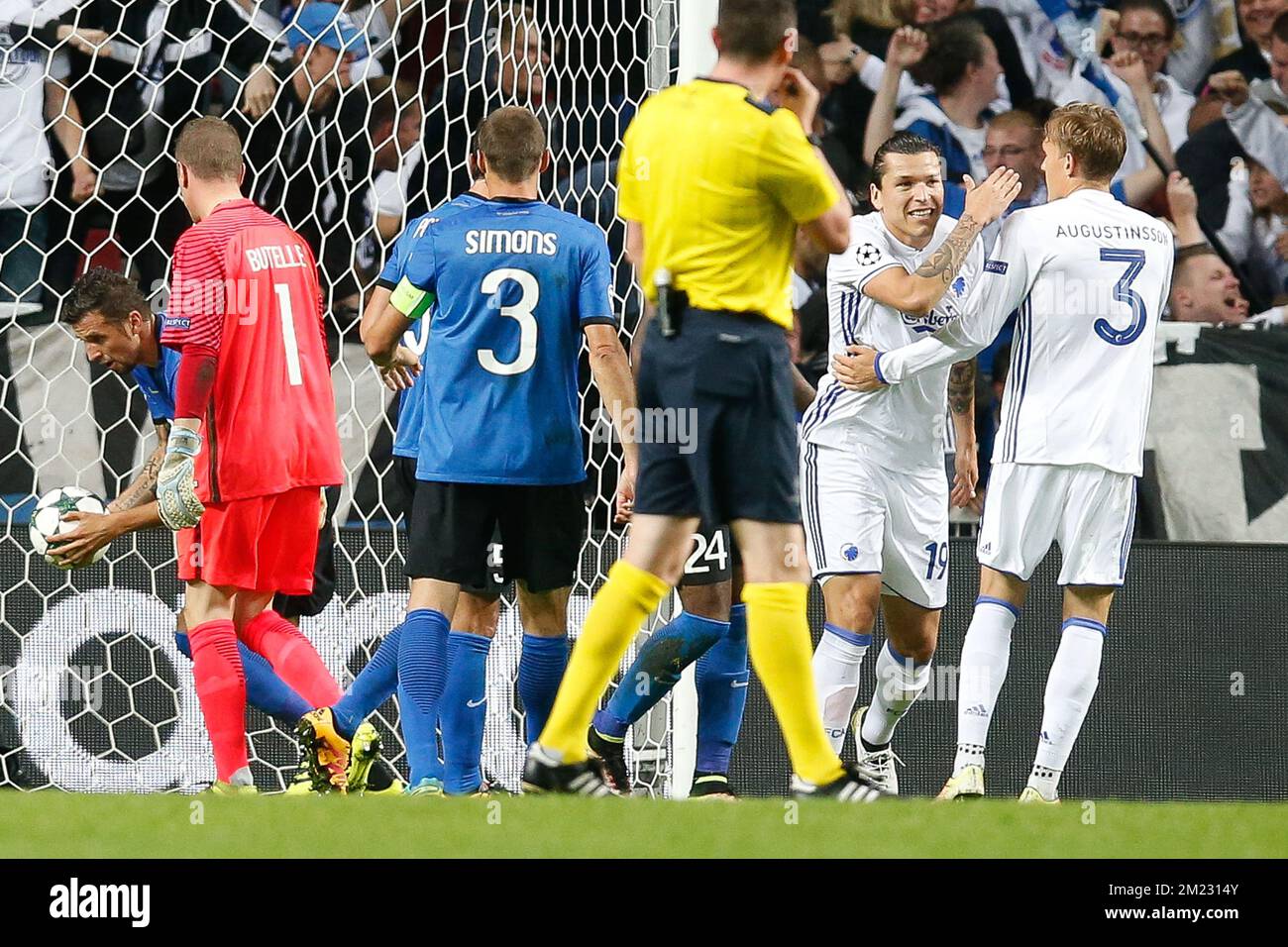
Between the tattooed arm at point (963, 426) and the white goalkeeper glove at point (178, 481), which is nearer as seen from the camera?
the white goalkeeper glove at point (178, 481)

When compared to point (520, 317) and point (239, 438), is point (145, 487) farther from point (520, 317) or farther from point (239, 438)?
point (520, 317)

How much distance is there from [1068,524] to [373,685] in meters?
2.04

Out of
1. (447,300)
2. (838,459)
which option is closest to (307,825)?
(447,300)

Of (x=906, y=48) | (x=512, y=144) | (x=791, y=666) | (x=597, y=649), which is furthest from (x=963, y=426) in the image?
(x=906, y=48)

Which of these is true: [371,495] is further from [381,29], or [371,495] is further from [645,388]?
[645,388]

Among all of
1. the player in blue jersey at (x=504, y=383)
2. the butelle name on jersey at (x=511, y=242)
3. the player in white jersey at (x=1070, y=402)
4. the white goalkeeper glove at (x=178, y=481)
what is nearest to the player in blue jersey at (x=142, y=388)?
the white goalkeeper glove at (x=178, y=481)

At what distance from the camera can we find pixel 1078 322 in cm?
473

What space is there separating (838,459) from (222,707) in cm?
183

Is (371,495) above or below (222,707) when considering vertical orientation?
above

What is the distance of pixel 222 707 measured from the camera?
188 inches

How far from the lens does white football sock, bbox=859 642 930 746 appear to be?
16.6 ft

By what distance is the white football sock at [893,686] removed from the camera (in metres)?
5.05

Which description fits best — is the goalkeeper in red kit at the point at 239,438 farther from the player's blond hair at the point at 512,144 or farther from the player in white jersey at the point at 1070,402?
the player in white jersey at the point at 1070,402

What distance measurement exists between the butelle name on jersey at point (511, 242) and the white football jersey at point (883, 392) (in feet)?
2.88
